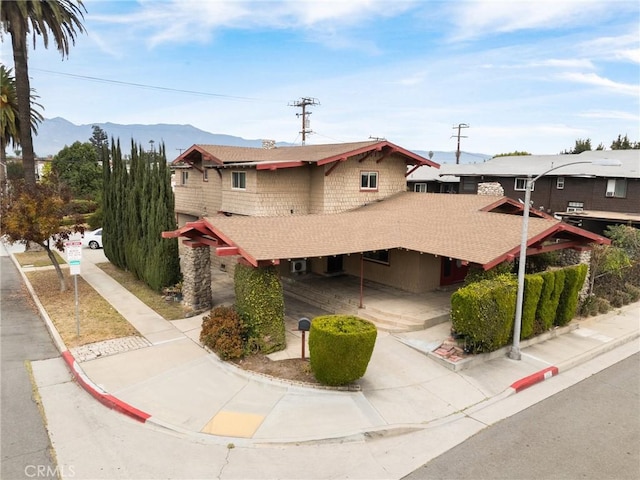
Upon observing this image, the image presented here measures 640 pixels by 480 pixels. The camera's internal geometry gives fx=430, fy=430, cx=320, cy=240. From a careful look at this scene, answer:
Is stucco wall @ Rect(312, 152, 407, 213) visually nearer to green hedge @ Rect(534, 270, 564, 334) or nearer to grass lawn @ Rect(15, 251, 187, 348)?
grass lawn @ Rect(15, 251, 187, 348)

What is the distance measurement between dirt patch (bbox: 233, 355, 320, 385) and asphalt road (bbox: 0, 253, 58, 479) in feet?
15.3

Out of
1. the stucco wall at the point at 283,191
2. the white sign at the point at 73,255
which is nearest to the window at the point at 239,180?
the stucco wall at the point at 283,191

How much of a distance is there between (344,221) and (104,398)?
11.0 m

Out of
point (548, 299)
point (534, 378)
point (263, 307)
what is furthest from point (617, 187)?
point (263, 307)

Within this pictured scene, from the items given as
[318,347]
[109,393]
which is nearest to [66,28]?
[109,393]

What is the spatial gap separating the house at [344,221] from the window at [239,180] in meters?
0.09

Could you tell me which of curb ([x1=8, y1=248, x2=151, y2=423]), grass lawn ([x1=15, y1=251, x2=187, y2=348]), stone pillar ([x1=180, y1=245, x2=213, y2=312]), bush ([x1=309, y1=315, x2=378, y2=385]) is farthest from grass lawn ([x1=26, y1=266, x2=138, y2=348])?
bush ([x1=309, y1=315, x2=378, y2=385])

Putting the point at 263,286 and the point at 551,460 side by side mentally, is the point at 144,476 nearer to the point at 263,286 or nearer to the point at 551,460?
the point at 263,286

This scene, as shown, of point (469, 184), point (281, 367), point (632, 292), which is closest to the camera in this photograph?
point (281, 367)

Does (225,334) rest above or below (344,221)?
below

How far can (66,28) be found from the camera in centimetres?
2545

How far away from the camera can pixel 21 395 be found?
1009 cm

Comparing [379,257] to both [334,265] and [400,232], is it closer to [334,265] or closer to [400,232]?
[400,232]

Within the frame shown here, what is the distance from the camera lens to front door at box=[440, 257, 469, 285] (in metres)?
18.6
